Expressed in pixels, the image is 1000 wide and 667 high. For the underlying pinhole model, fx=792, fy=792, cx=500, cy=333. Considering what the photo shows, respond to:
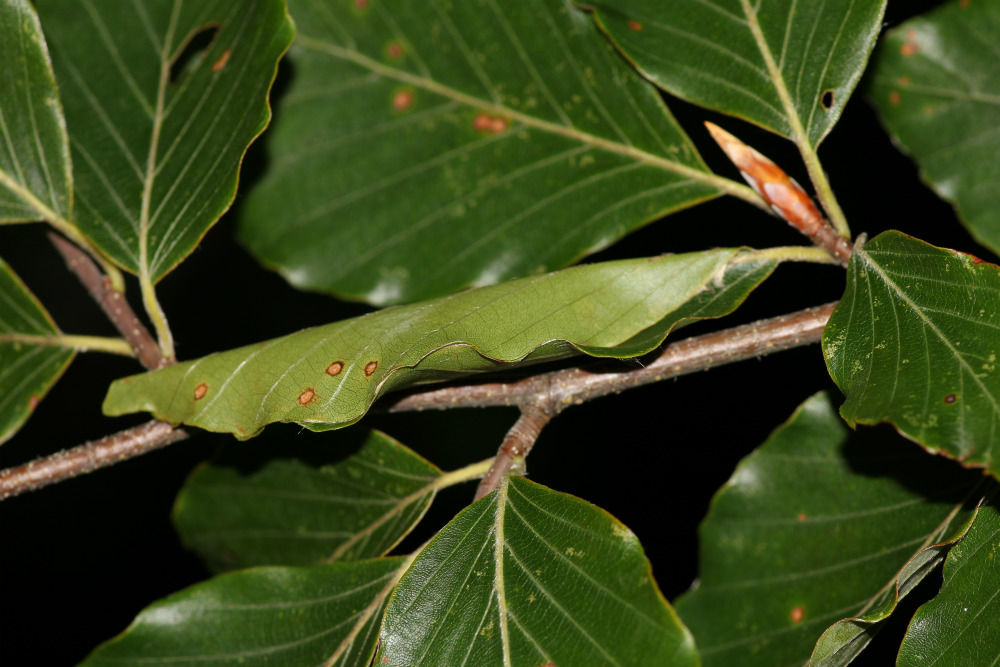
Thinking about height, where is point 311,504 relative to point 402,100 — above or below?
below

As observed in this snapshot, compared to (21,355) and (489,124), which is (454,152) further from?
(21,355)

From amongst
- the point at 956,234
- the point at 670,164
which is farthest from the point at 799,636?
the point at 956,234

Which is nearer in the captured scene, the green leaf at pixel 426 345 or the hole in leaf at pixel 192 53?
the green leaf at pixel 426 345

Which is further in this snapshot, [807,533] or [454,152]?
[454,152]

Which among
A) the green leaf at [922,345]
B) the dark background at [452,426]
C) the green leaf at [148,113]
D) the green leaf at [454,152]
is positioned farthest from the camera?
the dark background at [452,426]

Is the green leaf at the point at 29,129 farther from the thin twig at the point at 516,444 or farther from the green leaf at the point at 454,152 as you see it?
the thin twig at the point at 516,444

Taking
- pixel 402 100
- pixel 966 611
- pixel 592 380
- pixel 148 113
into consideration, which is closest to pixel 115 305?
pixel 148 113

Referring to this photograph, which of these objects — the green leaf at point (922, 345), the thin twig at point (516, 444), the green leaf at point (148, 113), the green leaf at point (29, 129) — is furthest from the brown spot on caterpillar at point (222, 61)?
the green leaf at point (922, 345)

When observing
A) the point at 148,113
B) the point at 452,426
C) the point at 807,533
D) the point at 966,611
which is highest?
the point at 148,113
